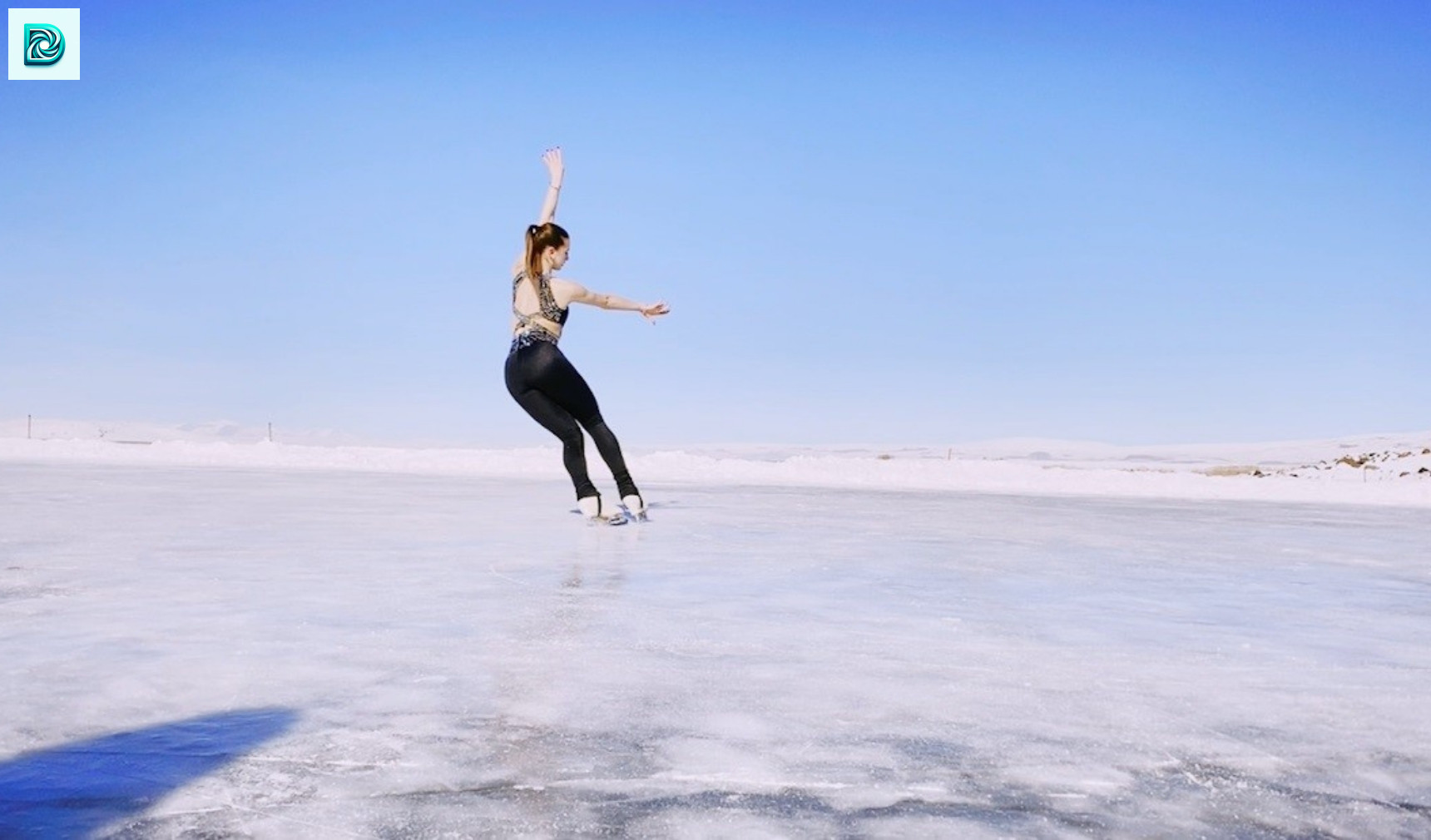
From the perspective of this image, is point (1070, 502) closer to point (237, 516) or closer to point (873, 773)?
point (237, 516)

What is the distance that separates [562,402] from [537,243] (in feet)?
3.05

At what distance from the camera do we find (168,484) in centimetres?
1084

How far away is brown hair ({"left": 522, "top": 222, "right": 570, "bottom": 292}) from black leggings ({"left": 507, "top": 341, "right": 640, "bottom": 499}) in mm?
403

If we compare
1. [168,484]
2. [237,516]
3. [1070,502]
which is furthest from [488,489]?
[1070,502]

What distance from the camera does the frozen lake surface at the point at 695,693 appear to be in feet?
5.20

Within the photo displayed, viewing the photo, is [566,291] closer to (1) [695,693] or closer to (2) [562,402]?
(2) [562,402]

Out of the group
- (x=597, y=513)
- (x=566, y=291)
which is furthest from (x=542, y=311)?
(x=597, y=513)

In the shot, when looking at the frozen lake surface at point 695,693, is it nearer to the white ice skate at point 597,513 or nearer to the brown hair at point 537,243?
the white ice skate at point 597,513

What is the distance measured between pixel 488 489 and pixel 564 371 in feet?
16.6

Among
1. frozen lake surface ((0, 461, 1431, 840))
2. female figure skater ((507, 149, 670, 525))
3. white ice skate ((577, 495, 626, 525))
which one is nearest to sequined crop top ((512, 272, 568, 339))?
female figure skater ((507, 149, 670, 525))

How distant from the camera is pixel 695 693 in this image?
2.29 meters

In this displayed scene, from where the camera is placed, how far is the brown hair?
21.3 feet

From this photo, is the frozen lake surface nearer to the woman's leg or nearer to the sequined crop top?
the woman's leg

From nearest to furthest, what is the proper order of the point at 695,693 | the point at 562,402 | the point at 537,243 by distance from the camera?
the point at 695,693, the point at 537,243, the point at 562,402
